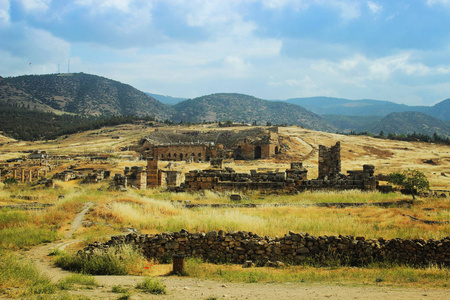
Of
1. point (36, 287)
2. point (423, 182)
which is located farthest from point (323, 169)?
point (36, 287)

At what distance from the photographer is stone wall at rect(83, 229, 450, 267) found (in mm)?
7785

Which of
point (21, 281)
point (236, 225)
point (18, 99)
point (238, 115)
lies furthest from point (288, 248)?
point (238, 115)

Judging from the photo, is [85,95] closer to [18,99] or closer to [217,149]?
[18,99]

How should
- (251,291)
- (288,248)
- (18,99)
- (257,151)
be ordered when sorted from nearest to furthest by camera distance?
(251,291)
(288,248)
(257,151)
(18,99)

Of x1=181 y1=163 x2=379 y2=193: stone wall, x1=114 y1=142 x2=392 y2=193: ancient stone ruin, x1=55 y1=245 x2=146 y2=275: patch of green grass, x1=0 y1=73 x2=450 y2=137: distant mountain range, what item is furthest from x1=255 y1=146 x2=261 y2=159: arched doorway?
x1=0 y1=73 x2=450 y2=137: distant mountain range

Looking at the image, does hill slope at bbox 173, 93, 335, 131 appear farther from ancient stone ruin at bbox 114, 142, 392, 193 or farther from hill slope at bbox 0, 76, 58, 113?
ancient stone ruin at bbox 114, 142, 392, 193

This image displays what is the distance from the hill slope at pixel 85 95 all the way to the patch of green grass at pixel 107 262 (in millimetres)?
158529

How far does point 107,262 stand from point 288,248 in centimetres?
398

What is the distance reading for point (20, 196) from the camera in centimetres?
1972

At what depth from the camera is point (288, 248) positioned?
27.3ft

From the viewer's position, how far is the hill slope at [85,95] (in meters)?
164

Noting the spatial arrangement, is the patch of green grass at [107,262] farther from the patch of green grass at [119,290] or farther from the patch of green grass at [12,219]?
the patch of green grass at [12,219]

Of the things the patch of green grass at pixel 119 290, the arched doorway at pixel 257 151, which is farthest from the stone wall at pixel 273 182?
the arched doorway at pixel 257 151

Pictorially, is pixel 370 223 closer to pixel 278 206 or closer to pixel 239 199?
pixel 278 206
